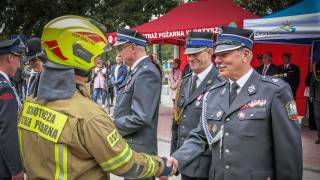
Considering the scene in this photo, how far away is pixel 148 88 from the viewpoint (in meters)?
3.93

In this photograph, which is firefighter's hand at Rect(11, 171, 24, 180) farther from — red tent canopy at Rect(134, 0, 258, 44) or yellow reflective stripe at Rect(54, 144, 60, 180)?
red tent canopy at Rect(134, 0, 258, 44)

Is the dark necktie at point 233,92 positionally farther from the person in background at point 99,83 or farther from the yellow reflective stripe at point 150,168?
the person in background at point 99,83

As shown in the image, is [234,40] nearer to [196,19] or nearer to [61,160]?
[61,160]

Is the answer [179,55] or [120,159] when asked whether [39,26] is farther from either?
[120,159]

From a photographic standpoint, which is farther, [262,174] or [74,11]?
[74,11]

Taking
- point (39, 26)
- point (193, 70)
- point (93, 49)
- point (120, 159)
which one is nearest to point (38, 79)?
point (93, 49)

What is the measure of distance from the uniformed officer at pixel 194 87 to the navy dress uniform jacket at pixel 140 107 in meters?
0.29

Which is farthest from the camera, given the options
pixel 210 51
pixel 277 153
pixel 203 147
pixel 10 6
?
pixel 10 6

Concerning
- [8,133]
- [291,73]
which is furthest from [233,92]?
[291,73]

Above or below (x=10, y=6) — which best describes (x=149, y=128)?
below

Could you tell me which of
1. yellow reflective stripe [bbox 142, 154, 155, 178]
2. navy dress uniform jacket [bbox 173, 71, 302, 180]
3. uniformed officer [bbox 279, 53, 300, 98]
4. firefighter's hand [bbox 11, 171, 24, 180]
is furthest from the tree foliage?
yellow reflective stripe [bbox 142, 154, 155, 178]

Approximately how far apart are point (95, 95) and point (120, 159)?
1432 cm

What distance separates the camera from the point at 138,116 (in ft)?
12.5

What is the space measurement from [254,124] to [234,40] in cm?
64
